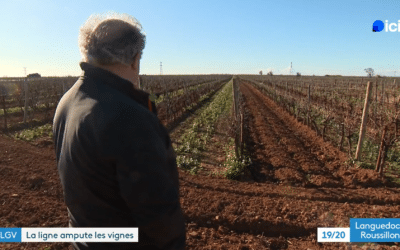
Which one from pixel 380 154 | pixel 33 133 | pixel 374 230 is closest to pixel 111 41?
pixel 374 230

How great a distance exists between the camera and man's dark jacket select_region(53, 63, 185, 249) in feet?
3.85

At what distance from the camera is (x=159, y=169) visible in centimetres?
122

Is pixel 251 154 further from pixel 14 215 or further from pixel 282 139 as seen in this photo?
pixel 14 215

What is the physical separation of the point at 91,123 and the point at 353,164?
7870mm

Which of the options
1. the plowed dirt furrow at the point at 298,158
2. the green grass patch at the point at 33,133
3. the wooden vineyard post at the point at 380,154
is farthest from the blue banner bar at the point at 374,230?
the green grass patch at the point at 33,133

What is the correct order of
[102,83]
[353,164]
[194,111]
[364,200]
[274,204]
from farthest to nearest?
1. [194,111]
2. [353,164]
3. [364,200]
4. [274,204]
5. [102,83]

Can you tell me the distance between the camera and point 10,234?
399 centimetres

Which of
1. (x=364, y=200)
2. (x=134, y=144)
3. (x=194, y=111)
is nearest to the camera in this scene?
(x=134, y=144)

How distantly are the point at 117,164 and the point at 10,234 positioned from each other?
13.2ft

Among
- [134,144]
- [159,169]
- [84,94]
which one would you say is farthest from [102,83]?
[159,169]

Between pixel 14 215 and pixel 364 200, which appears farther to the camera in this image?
pixel 364 200

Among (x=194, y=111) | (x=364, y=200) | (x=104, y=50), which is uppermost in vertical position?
(x=104, y=50)

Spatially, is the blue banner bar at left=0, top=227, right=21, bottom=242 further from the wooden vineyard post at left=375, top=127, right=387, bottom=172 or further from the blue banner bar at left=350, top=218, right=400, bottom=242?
the wooden vineyard post at left=375, top=127, right=387, bottom=172

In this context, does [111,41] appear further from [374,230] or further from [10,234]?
[374,230]
